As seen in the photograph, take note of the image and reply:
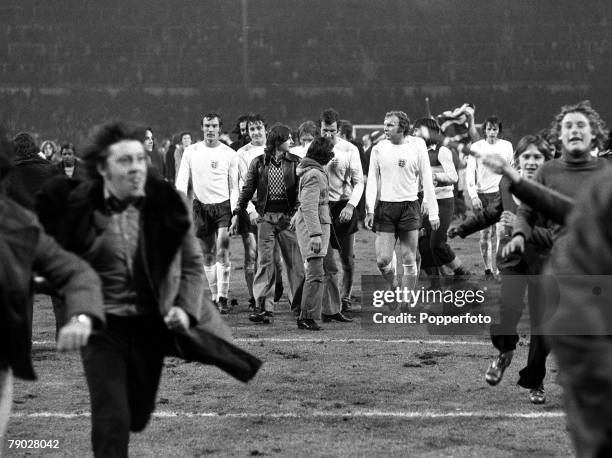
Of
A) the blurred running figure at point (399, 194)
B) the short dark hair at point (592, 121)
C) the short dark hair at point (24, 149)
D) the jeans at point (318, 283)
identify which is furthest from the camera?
the blurred running figure at point (399, 194)

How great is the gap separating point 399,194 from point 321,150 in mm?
1172

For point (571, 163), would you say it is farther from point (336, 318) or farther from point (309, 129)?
point (309, 129)

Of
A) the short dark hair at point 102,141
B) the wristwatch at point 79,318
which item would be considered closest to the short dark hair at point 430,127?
the short dark hair at point 102,141

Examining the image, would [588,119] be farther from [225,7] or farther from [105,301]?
[225,7]

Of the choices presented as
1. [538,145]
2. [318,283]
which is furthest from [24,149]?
[538,145]

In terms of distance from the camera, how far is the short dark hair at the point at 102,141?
16.4ft

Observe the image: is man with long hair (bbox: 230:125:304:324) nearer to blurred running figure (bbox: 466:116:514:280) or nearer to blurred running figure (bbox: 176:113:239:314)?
blurred running figure (bbox: 176:113:239:314)

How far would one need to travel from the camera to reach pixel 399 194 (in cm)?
1189

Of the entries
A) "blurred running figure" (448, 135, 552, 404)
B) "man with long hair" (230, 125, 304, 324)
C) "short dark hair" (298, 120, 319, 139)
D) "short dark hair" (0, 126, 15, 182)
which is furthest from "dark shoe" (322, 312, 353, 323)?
"short dark hair" (0, 126, 15, 182)

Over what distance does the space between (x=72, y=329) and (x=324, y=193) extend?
6908 mm

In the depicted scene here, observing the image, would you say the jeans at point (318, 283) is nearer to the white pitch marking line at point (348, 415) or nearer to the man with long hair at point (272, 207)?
the man with long hair at point (272, 207)

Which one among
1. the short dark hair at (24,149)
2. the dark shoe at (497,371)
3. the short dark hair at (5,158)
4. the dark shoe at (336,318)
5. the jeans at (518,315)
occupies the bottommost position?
the dark shoe at (336,318)

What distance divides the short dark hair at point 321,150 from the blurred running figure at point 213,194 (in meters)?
1.58

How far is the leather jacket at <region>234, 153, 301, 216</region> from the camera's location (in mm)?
11547
